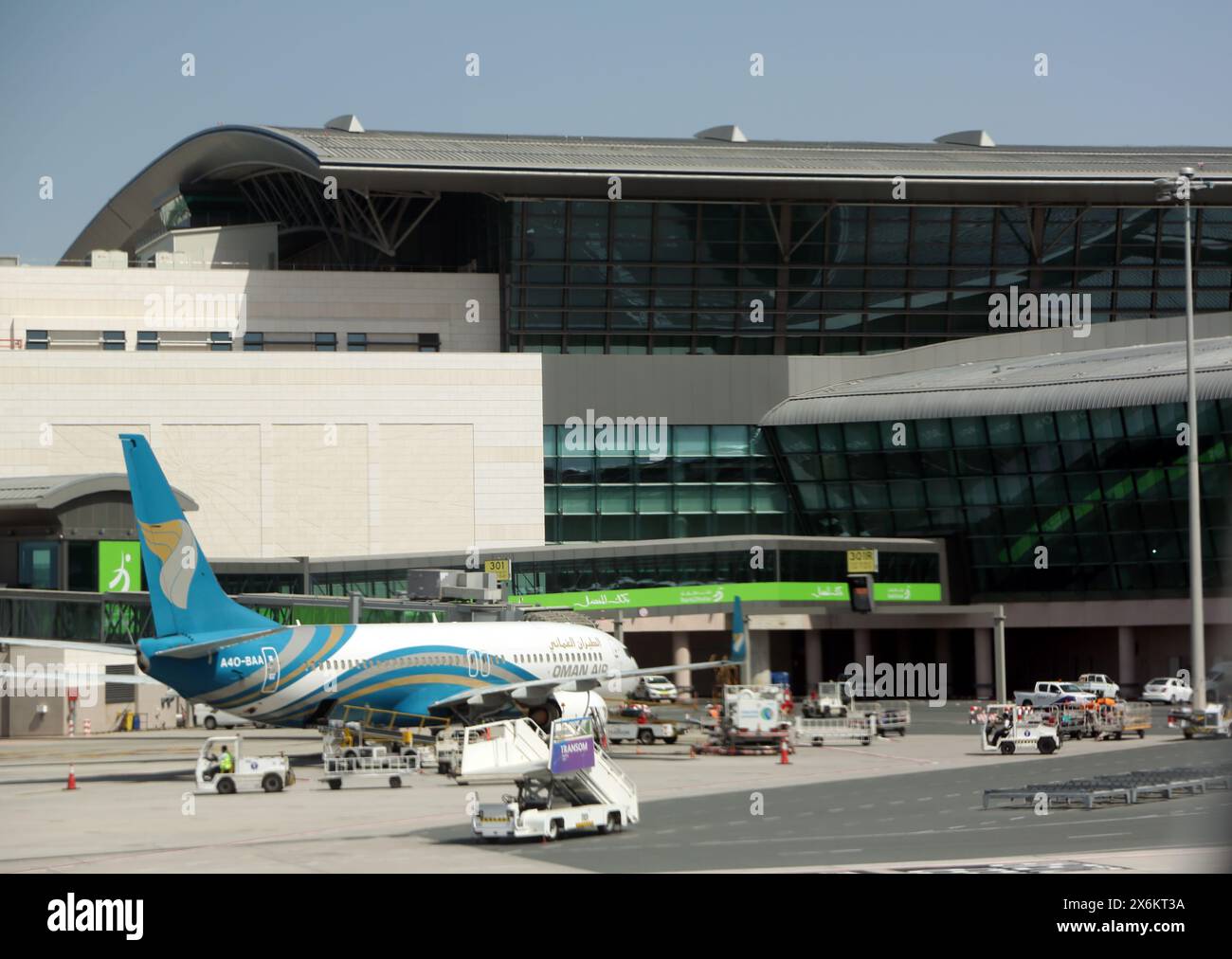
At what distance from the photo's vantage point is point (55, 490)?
7800cm

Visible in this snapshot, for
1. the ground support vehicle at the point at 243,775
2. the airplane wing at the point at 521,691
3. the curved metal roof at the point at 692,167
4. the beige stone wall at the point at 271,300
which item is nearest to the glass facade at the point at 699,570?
the beige stone wall at the point at 271,300

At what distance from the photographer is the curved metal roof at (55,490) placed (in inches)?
3049

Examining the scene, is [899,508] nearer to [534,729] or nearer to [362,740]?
[362,740]

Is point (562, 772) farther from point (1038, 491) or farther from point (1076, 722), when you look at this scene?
point (1038, 491)

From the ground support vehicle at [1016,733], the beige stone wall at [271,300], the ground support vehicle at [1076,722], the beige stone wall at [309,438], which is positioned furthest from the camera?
the beige stone wall at [271,300]

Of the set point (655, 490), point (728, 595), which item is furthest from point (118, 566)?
point (655, 490)

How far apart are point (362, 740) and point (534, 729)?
20032mm

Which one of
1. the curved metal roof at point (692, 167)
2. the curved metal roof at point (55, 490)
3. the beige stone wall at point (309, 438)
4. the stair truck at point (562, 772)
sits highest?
the curved metal roof at point (692, 167)

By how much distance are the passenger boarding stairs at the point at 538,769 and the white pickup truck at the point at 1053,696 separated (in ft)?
153

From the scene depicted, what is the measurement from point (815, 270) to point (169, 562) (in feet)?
218

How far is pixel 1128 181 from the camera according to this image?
103 metres

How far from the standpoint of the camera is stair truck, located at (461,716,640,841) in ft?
108

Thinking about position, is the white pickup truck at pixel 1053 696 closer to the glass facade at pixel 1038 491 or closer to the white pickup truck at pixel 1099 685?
the white pickup truck at pixel 1099 685

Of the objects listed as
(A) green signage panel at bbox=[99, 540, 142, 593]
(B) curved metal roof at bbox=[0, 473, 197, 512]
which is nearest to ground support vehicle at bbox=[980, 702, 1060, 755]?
(B) curved metal roof at bbox=[0, 473, 197, 512]
